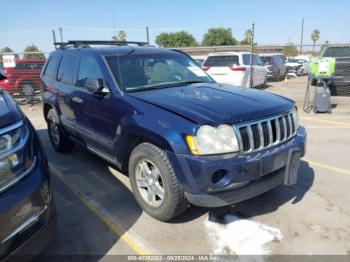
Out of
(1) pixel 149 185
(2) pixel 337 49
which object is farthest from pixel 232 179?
(2) pixel 337 49

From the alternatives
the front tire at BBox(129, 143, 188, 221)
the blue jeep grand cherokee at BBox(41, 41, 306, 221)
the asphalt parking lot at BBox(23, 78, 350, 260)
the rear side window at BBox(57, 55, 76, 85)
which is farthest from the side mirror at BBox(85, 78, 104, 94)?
the asphalt parking lot at BBox(23, 78, 350, 260)

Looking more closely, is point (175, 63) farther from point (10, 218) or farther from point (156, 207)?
point (10, 218)

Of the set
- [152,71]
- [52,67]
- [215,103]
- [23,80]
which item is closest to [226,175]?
[215,103]

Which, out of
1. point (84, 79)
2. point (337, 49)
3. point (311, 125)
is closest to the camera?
point (84, 79)

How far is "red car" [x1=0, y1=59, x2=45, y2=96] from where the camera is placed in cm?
1231

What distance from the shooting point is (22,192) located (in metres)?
2.28

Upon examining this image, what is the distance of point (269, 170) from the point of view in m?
3.21

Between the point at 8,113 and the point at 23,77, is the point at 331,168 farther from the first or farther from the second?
the point at 23,77

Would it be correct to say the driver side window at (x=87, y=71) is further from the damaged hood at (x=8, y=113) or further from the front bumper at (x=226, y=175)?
the front bumper at (x=226, y=175)

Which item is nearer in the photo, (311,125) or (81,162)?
(81,162)

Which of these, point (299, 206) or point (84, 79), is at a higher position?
point (84, 79)

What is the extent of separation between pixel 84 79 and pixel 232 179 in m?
2.65

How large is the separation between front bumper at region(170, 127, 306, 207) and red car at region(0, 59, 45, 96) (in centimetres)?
1113

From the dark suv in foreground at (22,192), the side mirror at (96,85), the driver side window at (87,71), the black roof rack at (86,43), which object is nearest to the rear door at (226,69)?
the black roof rack at (86,43)
